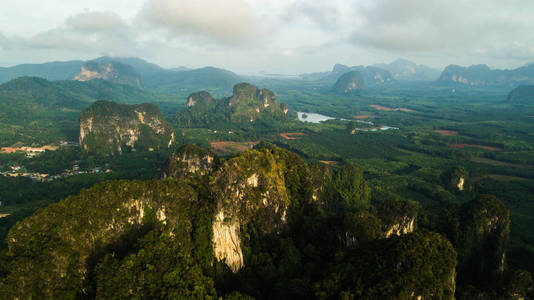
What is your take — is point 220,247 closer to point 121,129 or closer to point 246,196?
point 246,196

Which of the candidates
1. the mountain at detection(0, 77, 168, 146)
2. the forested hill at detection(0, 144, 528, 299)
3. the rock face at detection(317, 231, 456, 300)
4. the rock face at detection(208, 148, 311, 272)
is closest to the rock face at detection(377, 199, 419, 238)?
the forested hill at detection(0, 144, 528, 299)

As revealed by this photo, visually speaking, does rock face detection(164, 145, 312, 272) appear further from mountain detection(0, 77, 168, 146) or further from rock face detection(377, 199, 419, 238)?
mountain detection(0, 77, 168, 146)

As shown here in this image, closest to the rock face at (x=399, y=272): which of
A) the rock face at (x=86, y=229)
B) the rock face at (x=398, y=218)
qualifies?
the rock face at (x=86, y=229)

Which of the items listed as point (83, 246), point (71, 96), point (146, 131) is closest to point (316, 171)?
point (83, 246)

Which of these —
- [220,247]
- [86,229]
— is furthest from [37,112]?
[220,247]

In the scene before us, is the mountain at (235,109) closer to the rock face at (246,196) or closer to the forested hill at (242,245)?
the rock face at (246,196)

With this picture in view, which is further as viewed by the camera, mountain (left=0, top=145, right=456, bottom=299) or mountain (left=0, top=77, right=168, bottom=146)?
mountain (left=0, top=77, right=168, bottom=146)

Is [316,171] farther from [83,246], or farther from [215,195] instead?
[83,246]
